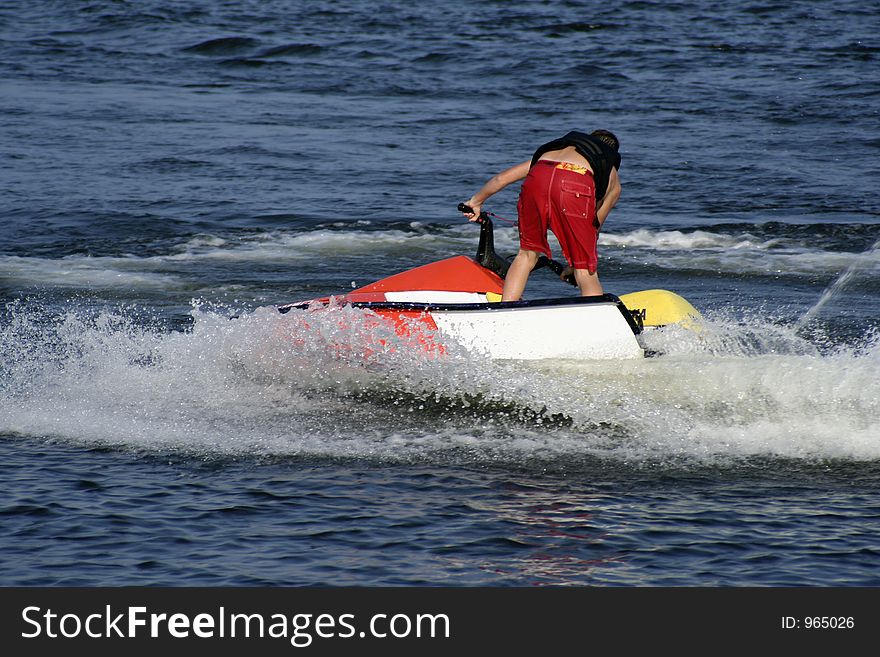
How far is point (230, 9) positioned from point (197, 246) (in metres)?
19.7

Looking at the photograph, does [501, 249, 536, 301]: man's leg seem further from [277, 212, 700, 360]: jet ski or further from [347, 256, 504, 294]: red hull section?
[347, 256, 504, 294]: red hull section

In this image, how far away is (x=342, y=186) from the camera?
17.0 m

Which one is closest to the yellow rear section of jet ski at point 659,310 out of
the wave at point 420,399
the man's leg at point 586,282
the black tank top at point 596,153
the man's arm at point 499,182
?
the wave at point 420,399

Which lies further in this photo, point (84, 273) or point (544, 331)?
point (84, 273)

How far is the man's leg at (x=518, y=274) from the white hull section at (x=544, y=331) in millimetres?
264

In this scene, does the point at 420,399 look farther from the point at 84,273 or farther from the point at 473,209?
the point at 84,273

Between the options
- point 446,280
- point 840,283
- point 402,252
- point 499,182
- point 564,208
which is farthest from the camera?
point 402,252

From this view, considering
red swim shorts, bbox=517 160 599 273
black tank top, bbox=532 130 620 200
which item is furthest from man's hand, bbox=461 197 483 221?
black tank top, bbox=532 130 620 200

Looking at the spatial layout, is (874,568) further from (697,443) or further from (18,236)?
(18,236)

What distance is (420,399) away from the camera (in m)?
8.02

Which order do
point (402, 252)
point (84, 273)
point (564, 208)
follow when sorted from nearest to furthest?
point (564, 208) < point (84, 273) < point (402, 252)

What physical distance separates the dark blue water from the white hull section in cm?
12

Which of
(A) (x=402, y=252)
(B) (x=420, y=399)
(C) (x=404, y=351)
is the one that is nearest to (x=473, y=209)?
(C) (x=404, y=351)

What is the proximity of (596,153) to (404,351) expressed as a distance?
65.0 inches
